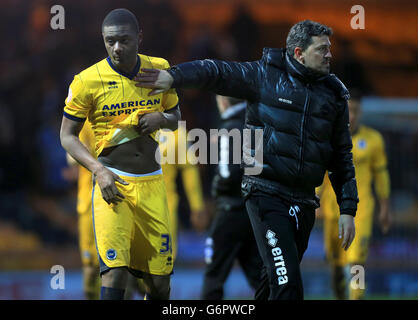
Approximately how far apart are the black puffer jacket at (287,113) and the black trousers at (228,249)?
202 cm

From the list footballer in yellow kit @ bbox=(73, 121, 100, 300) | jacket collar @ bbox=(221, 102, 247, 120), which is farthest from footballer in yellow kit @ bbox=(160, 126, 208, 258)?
jacket collar @ bbox=(221, 102, 247, 120)

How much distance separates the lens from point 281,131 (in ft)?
16.5

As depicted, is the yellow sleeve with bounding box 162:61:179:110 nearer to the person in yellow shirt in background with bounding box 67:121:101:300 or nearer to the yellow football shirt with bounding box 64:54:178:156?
the yellow football shirt with bounding box 64:54:178:156

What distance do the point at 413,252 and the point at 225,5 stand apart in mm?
6009

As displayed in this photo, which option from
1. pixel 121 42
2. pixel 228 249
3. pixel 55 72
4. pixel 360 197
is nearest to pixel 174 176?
pixel 228 249

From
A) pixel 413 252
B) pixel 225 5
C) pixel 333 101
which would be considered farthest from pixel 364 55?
pixel 333 101

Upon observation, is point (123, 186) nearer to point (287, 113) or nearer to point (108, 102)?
point (108, 102)

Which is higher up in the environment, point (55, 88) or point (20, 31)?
point (20, 31)

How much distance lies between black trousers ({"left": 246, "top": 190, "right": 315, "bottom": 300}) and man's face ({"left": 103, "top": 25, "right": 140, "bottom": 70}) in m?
1.40

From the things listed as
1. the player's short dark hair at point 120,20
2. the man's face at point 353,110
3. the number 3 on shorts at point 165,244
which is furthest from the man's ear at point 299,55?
Answer: the man's face at point 353,110

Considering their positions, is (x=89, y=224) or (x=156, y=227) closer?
(x=156, y=227)

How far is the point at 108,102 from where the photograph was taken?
5.20m

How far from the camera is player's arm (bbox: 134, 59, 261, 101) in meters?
4.73
